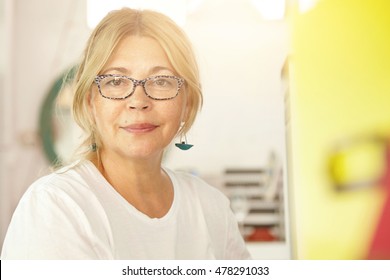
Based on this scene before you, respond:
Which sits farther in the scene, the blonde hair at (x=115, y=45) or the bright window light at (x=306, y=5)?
the bright window light at (x=306, y=5)

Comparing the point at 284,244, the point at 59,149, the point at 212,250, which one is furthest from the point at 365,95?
the point at 59,149

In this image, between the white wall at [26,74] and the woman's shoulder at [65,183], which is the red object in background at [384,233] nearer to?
the woman's shoulder at [65,183]

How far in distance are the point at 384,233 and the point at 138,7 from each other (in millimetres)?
991

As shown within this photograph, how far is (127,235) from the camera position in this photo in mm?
1331

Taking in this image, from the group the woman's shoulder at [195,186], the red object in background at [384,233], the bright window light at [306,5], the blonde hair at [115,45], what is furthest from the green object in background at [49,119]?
the red object in background at [384,233]

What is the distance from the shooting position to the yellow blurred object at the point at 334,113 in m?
1.53

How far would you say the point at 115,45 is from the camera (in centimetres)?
136

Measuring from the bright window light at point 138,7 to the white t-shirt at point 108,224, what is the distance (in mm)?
432

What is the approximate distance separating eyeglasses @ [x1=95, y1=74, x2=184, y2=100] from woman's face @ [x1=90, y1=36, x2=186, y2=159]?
1cm

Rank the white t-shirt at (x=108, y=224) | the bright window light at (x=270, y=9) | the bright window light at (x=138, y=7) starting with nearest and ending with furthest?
the white t-shirt at (x=108, y=224) → the bright window light at (x=138, y=7) → the bright window light at (x=270, y=9)

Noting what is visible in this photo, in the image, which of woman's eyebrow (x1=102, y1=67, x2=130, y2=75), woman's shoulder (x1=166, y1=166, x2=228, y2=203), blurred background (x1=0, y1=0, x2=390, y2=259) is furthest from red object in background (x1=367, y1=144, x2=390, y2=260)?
woman's eyebrow (x1=102, y1=67, x2=130, y2=75)

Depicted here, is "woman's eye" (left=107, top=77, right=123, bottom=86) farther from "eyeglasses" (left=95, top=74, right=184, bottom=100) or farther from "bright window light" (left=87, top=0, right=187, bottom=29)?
"bright window light" (left=87, top=0, right=187, bottom=29)

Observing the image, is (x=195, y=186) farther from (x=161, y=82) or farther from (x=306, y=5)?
(x=306, y=5)

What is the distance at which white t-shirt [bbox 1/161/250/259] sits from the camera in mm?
1229
